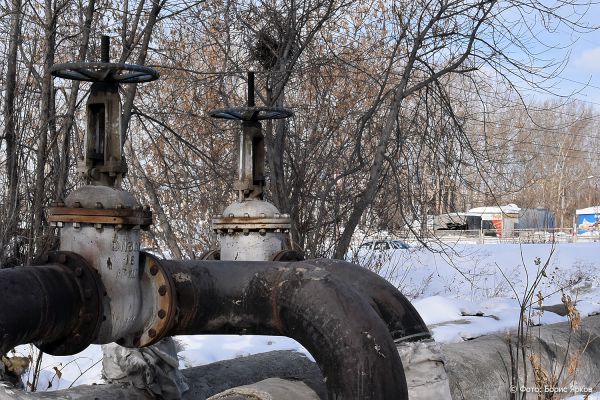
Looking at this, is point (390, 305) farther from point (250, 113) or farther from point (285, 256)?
point (250, 113)

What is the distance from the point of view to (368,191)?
777 cm

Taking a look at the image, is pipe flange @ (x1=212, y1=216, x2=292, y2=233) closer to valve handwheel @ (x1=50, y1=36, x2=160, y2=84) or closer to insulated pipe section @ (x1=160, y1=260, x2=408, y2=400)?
insulated pipe section @ (x1=160, y1=260, x2=408, y2=400)

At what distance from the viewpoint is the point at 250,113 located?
3.96 meters

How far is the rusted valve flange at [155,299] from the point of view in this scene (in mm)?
2789

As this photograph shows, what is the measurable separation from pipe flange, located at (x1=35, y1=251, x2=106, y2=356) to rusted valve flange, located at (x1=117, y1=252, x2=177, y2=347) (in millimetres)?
229

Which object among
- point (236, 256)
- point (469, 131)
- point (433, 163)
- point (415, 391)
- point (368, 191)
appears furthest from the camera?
point (469, 131)

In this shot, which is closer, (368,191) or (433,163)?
(368,191)

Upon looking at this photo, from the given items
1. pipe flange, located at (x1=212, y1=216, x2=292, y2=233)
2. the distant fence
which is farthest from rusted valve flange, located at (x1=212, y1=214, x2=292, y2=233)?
the distant fence

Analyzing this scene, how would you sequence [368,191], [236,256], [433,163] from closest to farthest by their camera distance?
[236,256]
[368,191]
[433,163]

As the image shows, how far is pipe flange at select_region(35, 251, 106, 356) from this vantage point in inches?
99.4

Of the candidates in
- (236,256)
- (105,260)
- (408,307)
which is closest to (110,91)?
(105,260)

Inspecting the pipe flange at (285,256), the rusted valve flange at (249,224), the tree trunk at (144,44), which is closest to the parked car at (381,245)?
the tree trunk at (144,44)

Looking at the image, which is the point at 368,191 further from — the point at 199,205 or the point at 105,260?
the point at 105,260

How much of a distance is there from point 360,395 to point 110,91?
1.43 m
